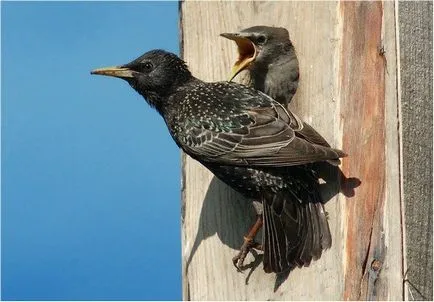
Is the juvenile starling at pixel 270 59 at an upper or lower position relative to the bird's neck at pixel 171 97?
upper

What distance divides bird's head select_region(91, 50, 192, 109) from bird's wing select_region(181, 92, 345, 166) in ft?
1.21

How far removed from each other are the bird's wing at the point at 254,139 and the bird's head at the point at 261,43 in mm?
207

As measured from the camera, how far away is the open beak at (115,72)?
13.7 ft

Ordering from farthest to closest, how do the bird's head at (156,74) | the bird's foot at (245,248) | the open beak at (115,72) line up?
1. the bird's head at (156,74)
2. the open beak at (115,72)
3. the bird's foot at (245,248)

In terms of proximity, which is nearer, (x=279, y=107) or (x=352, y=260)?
(x=352, y=260)

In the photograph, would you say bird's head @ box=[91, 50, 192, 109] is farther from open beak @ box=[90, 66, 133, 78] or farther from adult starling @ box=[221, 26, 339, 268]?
adult starling @ box=[221, 26, 339, 268]

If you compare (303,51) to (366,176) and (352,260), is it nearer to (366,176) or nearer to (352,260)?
(366,176)

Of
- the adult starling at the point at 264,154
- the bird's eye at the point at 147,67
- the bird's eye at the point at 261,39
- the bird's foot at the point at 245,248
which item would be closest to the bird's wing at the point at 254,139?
the adult starling at the point at 264,154

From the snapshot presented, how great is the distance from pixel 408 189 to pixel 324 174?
1.01 feet

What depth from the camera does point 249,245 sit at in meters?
3.90

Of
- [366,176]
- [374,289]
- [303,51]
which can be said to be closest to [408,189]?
[366,176]

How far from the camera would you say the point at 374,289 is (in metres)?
3.46

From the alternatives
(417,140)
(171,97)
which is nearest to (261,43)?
(171,97)

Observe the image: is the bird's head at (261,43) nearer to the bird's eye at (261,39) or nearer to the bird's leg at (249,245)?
the bird's eye at (261,39)
